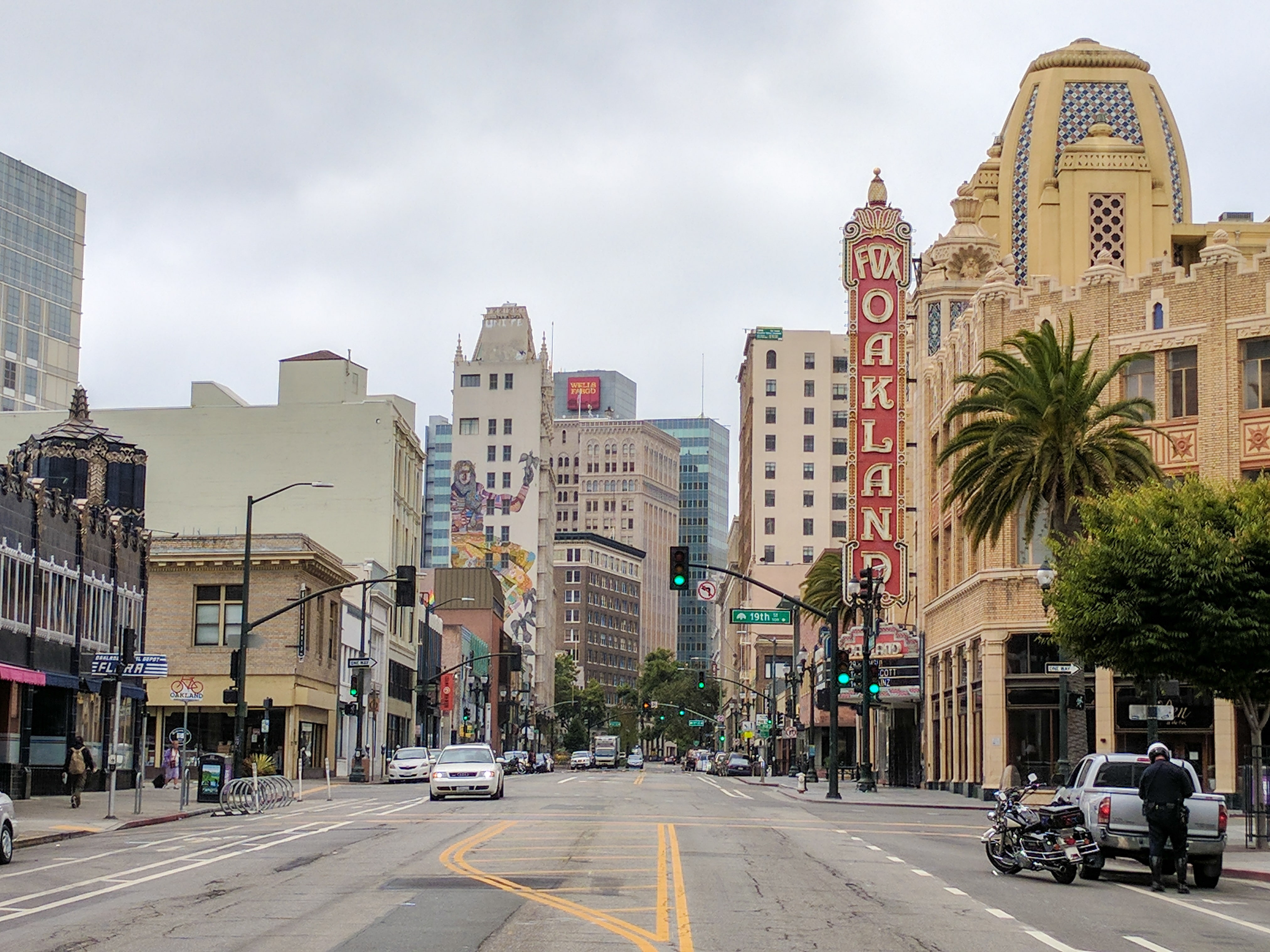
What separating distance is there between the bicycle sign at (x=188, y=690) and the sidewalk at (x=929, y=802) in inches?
758

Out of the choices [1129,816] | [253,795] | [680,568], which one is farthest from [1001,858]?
[253,795]

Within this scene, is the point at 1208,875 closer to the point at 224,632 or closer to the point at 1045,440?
the point at 1045,440

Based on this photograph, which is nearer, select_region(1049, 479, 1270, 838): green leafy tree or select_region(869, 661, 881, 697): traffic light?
select_region(1049, 479, 1270, 838): green leafy tree

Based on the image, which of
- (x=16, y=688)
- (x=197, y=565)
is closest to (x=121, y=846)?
(x=16, y=688)

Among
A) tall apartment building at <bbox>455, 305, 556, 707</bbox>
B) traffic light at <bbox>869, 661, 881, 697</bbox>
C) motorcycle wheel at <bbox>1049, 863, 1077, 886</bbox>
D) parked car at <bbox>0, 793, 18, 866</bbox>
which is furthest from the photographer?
tall apartment building at <bbox>455, 305, 556, 707</bbox>

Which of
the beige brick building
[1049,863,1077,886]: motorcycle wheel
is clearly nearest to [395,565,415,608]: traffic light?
the beige brick building

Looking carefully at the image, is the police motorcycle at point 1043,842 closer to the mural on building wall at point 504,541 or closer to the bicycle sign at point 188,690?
the bicycle sign at point 188,690

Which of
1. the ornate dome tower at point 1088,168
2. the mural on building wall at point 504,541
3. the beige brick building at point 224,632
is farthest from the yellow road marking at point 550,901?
the mural on building wall at point 504,541

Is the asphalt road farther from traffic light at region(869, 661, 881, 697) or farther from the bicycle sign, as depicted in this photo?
traffic light at region(869, 661, 881, 697)

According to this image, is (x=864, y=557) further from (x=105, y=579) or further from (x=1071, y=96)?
(x=105, y=579)

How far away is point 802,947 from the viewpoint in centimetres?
1466

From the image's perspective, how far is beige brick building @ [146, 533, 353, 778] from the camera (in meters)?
69.7

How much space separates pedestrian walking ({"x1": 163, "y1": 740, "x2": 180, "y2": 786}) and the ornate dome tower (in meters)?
35.6

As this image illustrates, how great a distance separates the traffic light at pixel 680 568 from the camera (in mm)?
43281
